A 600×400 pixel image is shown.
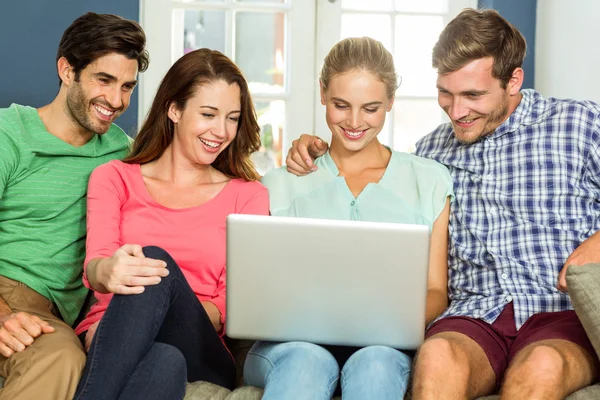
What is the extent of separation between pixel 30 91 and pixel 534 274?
2333mm

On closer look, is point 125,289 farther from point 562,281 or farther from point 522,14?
point 522,14

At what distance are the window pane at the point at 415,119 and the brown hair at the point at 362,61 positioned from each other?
1832 millimetres

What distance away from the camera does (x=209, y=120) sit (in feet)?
7.13

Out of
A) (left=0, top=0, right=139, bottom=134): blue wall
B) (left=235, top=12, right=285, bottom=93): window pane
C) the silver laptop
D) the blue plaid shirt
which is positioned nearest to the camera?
the silver laptop

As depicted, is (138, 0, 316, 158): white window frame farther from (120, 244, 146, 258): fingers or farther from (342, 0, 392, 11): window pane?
(120, 244, 146, 258): fingers

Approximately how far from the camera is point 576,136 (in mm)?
2105

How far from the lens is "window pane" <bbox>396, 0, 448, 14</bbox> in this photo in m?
3.92

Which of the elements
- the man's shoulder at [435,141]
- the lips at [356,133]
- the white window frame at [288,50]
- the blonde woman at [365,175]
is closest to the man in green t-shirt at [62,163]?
the blonde woman at [365,175]

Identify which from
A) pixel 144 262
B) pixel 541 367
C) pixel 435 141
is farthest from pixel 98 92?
pixel 541 367

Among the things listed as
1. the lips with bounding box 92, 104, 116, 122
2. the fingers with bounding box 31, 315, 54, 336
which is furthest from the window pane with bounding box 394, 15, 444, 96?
the fingers with bounding box 31, 315, 54, 336

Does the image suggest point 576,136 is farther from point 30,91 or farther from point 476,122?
point 30,91

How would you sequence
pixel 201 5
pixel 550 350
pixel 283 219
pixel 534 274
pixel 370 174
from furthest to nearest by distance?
pixel 201 5 → pixel 370 174 → pixel 534 274 → pixel 550 350 → pixel 283 219

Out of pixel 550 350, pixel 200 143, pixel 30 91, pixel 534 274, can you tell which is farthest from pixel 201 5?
pixel 550 350

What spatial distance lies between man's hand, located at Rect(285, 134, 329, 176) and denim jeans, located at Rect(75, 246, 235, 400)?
50cm
